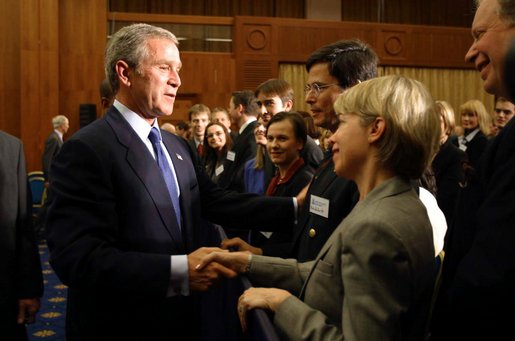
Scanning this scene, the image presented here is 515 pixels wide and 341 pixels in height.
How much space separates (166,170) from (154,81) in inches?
13.0

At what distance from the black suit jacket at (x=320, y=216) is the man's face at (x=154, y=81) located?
2.04 ft

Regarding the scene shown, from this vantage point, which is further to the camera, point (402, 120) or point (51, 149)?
point (51, 149)

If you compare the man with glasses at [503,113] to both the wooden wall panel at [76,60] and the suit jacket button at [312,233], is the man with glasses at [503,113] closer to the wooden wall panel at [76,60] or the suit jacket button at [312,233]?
the suit jacket button at [312,233]

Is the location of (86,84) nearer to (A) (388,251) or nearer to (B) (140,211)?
(B) (140,211)

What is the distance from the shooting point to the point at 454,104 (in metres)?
12.1

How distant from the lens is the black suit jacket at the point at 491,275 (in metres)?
1.11

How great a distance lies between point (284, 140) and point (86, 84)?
8.01m

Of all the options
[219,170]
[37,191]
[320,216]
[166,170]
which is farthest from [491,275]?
[37,191]

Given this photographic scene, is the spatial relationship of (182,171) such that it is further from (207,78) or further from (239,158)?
(207,78)

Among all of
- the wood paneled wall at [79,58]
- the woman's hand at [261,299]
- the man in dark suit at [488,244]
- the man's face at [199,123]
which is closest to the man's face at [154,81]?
the woman's hand at [261,299]

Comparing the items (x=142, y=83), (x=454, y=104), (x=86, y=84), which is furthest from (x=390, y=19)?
(x=142, y=83)

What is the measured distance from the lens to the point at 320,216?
188cm

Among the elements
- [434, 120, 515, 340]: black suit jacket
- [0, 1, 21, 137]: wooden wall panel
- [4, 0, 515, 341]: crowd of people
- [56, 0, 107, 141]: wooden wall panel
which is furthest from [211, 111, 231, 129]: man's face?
[0, 1, 21, 137]: wooden wall panel

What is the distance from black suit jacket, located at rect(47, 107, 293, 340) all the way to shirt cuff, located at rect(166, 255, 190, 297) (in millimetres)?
24
